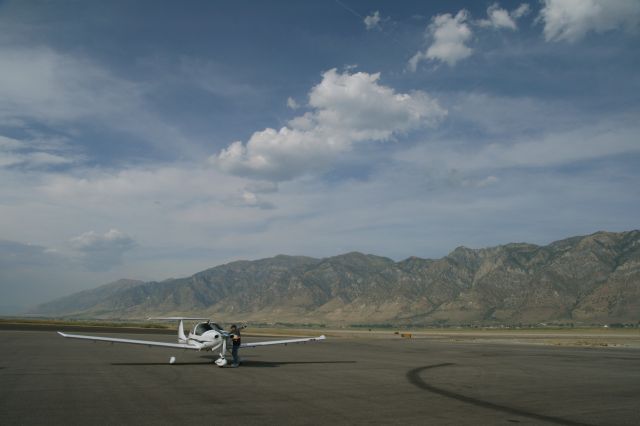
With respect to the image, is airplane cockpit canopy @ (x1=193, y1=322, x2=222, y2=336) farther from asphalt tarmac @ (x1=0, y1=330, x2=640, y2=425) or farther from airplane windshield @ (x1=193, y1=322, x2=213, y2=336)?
asphalt tarmac @ (x1=0, y1=330, x2=640, y2=425)

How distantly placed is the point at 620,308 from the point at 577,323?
1642cm

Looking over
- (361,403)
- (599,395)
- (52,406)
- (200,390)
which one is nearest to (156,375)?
(200,390)

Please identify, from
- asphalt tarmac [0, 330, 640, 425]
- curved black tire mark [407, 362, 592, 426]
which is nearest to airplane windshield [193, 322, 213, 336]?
asphalt tarmac [0, 330, 640, 425]

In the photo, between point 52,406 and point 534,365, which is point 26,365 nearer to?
point 52,406

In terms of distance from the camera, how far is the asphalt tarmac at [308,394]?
37.3 feet

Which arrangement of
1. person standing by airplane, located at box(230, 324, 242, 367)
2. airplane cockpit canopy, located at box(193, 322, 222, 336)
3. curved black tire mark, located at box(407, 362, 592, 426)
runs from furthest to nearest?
1. airplane cockpit canopy, located at box(193, 322, 222, 336)
2. person standing by airplane, located at box(230, 324, 242, 367)
3. curved black tire mark, located at box(407, 362, 592, 426)

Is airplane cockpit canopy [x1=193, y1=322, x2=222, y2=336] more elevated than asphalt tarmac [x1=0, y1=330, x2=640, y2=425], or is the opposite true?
airplane cockpit canopy [x1=193, y1=322, x2=222, y2=336]

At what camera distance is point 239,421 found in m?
10.8

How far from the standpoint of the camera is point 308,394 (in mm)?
14945

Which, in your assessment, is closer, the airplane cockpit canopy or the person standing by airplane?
the person standing by airplane

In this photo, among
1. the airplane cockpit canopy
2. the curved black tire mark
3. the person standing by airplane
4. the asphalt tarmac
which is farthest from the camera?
the airplane cockpit canopy

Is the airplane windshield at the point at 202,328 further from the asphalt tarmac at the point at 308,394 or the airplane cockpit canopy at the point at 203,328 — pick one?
the asphalt tarmac at the point at 308,394

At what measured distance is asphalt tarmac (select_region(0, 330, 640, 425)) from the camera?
1138 cm

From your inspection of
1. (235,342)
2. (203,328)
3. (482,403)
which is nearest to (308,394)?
(482,403)
